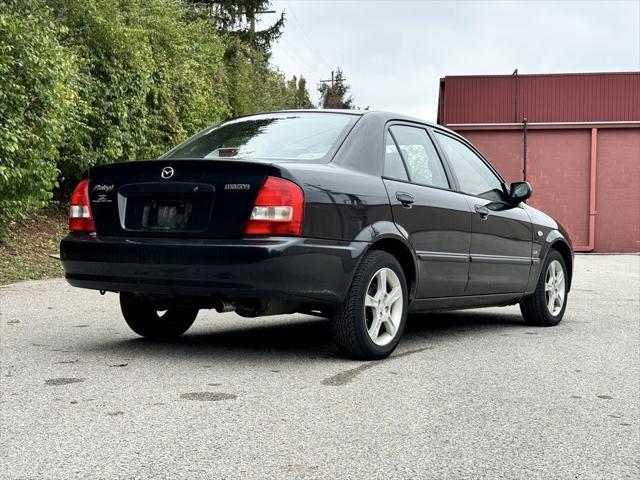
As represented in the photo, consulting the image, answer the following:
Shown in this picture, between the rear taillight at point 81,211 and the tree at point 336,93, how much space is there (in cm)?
6656

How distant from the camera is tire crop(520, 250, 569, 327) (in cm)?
730

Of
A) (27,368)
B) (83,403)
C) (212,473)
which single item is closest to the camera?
(212,473)

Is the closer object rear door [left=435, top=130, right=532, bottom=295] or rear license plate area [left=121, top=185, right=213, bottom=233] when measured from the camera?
rear license plate area [left=121, top=185, right=213, bottom=233]

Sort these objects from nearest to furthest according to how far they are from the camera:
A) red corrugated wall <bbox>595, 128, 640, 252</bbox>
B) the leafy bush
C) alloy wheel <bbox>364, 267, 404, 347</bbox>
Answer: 1. alloy wheel <bbox>364, 267, 404, 347</bbox>
2. the leafy bush
3. red corrugated wall <bbox>595, 128, 640, 252</bbox>

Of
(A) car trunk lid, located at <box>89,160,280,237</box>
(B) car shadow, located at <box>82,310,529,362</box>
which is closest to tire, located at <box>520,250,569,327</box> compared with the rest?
(B) car shadow, located at <box>82,310,529,362</box>

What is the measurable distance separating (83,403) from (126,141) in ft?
42.0

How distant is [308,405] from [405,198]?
1913mm

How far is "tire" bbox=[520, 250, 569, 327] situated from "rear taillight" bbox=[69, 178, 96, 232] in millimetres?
3787

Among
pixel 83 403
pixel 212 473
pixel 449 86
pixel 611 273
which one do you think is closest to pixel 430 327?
pixel 83 403

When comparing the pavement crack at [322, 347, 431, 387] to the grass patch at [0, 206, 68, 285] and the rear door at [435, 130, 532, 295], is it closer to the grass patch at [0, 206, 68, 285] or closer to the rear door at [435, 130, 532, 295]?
the rear door at [435, 130, 532, 295]

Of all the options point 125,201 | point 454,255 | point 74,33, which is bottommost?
point 454,255

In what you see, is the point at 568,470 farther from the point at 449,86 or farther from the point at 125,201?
the point at 449,86

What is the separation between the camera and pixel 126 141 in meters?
16.2

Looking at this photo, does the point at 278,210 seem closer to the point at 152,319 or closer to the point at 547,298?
the point at 152,319
